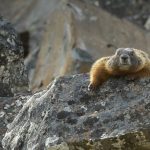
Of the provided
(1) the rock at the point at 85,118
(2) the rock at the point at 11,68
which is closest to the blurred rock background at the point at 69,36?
(2) the rock at the point at 11,68

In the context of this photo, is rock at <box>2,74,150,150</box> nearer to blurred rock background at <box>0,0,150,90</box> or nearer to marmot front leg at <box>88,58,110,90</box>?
marmot front leg at <box>88,58,110,90</box>

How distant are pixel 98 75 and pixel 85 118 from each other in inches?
44.7

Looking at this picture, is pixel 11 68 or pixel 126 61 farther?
pixel 11 68

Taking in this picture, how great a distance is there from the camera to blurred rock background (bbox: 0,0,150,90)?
841 inches

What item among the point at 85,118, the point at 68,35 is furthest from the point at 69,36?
the point at 85,118

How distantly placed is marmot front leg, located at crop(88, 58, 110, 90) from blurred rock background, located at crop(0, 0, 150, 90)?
837cm

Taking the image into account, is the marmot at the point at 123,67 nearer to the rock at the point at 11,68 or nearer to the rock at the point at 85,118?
the rock at the point at 85,118

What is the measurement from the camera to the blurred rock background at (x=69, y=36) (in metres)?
21.4

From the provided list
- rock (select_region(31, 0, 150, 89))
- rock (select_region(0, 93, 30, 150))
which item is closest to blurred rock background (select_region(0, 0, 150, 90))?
rock (select_region(31, 0, 150, 89))

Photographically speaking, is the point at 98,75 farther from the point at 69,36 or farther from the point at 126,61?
the point at 69,36

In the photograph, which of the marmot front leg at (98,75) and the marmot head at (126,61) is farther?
the marmot head at (126,61)

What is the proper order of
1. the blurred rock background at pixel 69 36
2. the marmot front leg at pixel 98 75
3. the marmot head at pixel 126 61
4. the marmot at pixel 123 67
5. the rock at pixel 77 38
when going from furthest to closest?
the rock at pixel 77 38 → the blurred rock background at pixel 69 36 → the marmot head at pixel 126 61 → the marmot at pixel 123 67 → the marmot front leg at pixel 98 75

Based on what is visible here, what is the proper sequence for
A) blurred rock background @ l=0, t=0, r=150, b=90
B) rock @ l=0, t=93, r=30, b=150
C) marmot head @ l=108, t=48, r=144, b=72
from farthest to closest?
blurred rock background @ l=0, t=0, r=150, b=90 → rock @ l=0, t=93, r=30, b=150 → marmot head @ l=108, t=48, r=144, b=72

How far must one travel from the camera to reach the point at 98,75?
11453mm
